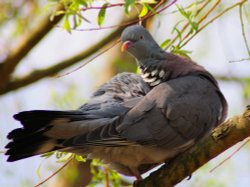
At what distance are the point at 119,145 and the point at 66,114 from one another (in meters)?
0.31

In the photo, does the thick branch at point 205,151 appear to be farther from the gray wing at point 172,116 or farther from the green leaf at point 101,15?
the green leaf at point 101,15

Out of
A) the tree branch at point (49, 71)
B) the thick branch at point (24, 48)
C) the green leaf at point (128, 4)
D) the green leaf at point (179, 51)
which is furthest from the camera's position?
the tree branch at point (49, 71)

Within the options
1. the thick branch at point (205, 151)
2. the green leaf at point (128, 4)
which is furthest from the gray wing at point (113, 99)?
the green leaf at point (128, 4)

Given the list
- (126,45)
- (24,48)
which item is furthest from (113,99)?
(24,48)

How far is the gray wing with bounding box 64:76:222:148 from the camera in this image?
11.3ft

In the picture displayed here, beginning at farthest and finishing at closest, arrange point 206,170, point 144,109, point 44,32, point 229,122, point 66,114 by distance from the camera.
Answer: point 206,170 → point 44,32 → point 144,109 → point 66,114 → point 229,122

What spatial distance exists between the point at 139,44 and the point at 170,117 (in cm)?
56

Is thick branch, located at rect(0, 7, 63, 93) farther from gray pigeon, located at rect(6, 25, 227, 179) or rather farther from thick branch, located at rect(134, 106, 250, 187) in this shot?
thick branch, located at rect(134, 106, 250, 187)

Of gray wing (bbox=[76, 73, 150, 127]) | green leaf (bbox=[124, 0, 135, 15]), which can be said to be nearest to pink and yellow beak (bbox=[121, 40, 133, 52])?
gray wing (bbox=[76, 73, 150, 127])

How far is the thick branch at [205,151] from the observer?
301 centimetres

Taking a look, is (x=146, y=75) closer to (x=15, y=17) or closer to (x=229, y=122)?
(x=229, y=122)

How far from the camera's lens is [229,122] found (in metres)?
3.05

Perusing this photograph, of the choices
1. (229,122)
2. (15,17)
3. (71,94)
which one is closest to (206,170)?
(71,94)

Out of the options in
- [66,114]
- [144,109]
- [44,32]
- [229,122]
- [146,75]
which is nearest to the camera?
[229,122]
